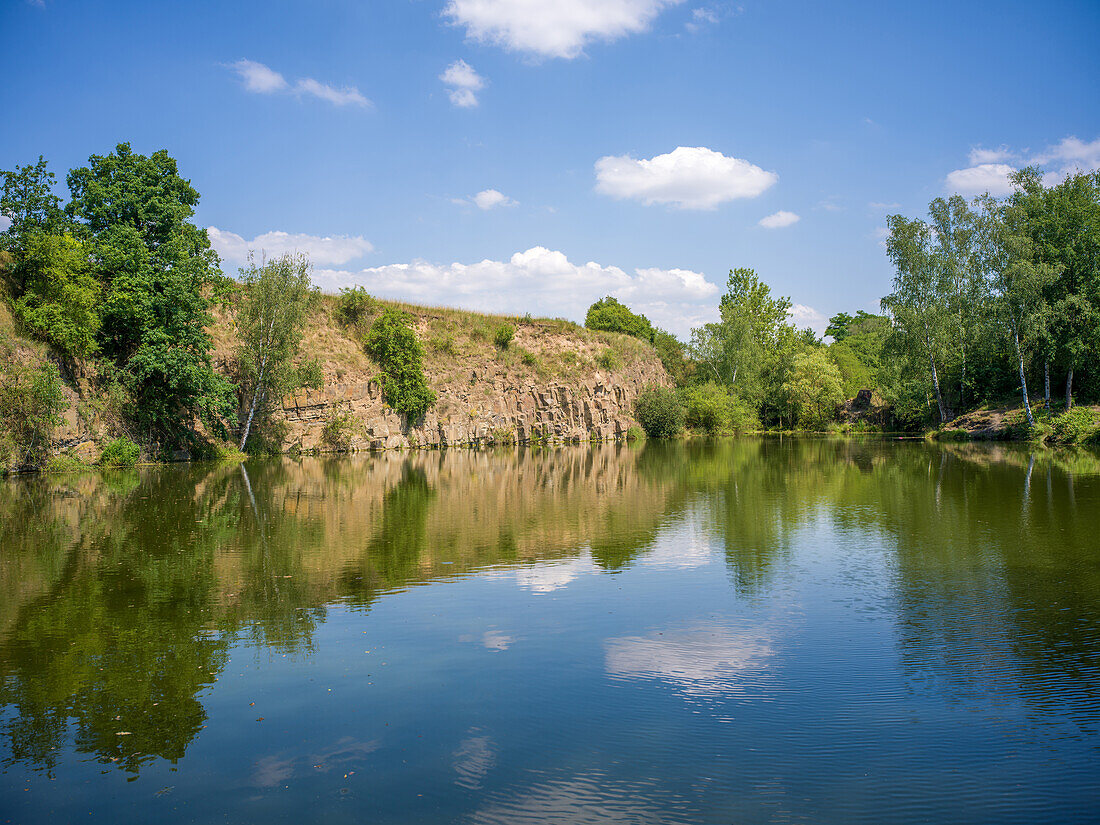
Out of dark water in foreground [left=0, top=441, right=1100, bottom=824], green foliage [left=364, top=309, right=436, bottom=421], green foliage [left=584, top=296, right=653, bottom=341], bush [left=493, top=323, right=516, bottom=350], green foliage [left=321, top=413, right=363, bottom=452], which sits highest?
green foliage [left=584, top=296, right=653, bottom=341]

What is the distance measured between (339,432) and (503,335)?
1978 centimetres

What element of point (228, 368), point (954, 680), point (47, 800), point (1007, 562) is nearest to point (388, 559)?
point (47, 800)

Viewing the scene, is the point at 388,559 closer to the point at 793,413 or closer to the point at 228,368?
the point at 228,368

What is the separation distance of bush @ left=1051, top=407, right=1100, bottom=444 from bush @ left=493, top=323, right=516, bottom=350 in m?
42.0

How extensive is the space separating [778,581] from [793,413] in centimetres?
6988

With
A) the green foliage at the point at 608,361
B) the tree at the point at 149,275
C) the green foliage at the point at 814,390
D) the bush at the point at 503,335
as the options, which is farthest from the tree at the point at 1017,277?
the tree at the point at 149,275

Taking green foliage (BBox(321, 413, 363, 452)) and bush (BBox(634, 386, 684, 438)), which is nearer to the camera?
green foliage (BBox(321, 413, 363, 452))

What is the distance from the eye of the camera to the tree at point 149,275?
35.4 meters

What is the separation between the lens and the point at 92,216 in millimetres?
35938

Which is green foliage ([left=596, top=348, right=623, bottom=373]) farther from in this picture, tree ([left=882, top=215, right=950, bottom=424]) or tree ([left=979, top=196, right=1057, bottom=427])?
tree ([left=979, top=196, right=1057, bottom=427])

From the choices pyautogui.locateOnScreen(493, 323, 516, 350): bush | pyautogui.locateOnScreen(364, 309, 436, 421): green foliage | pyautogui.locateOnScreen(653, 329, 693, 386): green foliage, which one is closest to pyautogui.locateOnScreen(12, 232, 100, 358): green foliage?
pyautogui.locateOnScreen(364, 309, 436, 421): green foliage

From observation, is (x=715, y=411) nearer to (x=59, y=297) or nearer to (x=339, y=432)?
(x=339, y=432)

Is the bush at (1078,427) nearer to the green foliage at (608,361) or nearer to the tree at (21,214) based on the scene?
the green foliage at (608,361)

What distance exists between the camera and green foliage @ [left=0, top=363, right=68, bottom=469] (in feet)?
96.6
